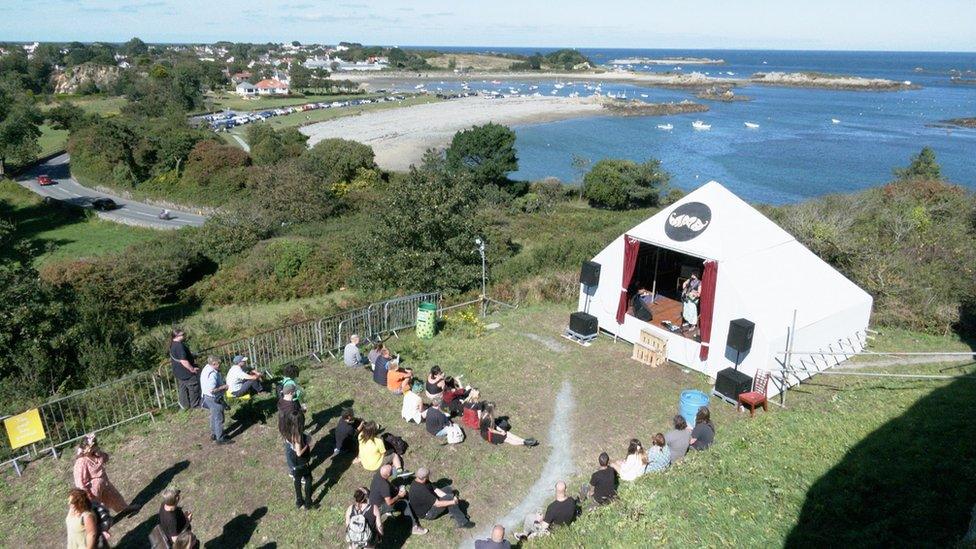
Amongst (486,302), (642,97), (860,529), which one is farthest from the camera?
(642,97)

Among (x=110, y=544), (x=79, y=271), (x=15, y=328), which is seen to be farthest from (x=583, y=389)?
(x=79, y=271)

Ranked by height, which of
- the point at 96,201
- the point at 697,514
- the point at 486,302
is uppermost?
the point at 697,514

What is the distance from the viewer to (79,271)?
28.2 meters

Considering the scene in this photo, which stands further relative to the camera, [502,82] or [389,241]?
[502,82]

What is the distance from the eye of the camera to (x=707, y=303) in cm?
1341

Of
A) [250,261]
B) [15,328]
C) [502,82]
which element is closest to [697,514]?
[15,328]

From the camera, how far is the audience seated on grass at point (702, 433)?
989 centimetres

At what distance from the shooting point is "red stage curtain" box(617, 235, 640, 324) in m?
14.9

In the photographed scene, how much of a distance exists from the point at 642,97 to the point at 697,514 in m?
139

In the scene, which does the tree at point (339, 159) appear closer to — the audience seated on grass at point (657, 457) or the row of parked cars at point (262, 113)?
the row of parked cars at point (262, 113)

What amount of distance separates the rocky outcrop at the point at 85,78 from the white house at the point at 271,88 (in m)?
27.1

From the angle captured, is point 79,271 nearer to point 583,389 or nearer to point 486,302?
point 486,302

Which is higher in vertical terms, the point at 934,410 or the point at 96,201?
the point at 934,410

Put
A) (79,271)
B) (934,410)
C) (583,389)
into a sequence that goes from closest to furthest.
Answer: (934,410)
(583,389)
(79,271)
